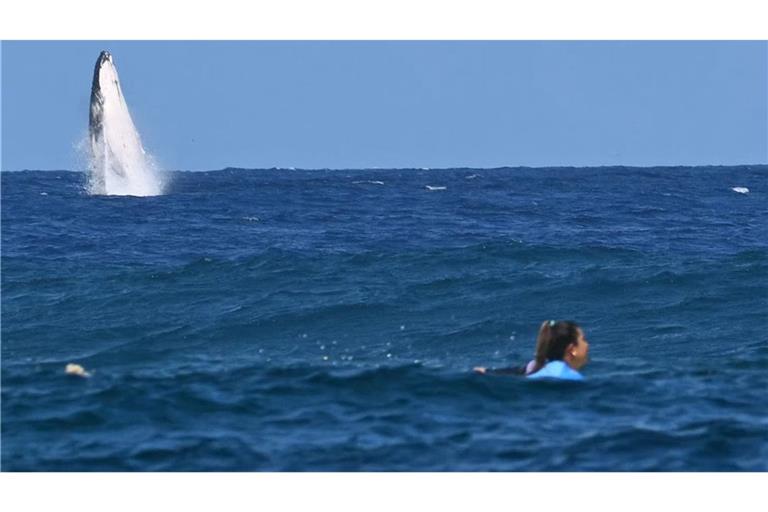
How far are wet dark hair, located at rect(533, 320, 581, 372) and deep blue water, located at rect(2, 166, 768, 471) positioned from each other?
1.34 ft

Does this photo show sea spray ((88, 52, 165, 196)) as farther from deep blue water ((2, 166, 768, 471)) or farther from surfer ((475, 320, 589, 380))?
surfer ((475, 320, 589, 380))

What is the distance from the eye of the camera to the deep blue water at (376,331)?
12.7 meters

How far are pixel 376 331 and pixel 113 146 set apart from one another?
32.7m

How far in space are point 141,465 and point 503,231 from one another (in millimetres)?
27706

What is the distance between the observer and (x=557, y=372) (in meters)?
14.9

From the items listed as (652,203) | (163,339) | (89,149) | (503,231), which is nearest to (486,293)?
(163,339)

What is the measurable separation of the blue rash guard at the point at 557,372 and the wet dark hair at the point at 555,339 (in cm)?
7

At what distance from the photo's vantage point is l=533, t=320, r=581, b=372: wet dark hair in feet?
47.1

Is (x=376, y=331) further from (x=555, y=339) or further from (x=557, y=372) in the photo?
(x=555, y=339)

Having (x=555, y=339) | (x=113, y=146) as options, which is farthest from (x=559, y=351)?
(x=113, y=146)

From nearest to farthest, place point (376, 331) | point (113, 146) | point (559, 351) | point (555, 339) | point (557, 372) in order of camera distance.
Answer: point (555, 339) < point (559, 351) < point (557, 372) < point (376, 331) < point (113, 146)

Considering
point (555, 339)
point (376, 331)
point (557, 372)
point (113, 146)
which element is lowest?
point (557, 372)

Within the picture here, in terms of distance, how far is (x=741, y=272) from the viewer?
30.4 m

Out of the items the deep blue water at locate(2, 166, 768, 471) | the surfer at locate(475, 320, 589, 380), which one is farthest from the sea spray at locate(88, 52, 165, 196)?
the surfer at locate(475, 320, 589, 380)
